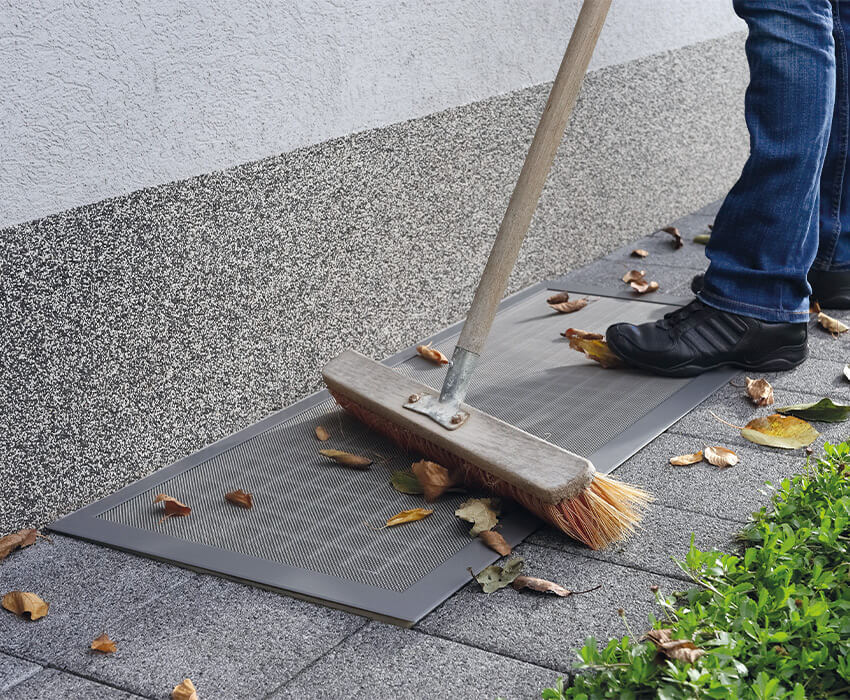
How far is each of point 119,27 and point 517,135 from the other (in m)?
1.62

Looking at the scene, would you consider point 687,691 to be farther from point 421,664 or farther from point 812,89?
point 812,89

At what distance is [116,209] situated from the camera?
2.23 metres

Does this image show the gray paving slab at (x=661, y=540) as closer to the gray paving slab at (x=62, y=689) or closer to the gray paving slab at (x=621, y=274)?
the gray paving slab at (x=62, y=689)

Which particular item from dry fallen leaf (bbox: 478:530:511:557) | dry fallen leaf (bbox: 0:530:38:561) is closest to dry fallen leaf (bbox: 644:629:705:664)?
dry fallen leaf (bbox: 478:530:511:557)

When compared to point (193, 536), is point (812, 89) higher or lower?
higher

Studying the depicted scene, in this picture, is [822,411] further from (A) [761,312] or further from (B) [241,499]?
(B) [241,499]

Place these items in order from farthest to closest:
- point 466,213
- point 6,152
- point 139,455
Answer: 1. point 466,213
2. point 139,455
3. point 6,152

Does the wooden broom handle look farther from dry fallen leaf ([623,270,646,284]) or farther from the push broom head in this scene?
dry fallen leaf ([623,270,646,284])

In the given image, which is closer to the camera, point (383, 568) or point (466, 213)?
point (383, 568)

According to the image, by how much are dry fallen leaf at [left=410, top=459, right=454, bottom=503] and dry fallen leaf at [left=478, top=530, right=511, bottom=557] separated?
0.63ft

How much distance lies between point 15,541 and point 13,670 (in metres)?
0.47

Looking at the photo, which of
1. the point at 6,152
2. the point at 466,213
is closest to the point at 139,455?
the point at 6,152

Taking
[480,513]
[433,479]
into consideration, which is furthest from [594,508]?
[433,479]

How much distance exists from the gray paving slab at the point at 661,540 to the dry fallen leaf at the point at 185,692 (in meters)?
0.72
